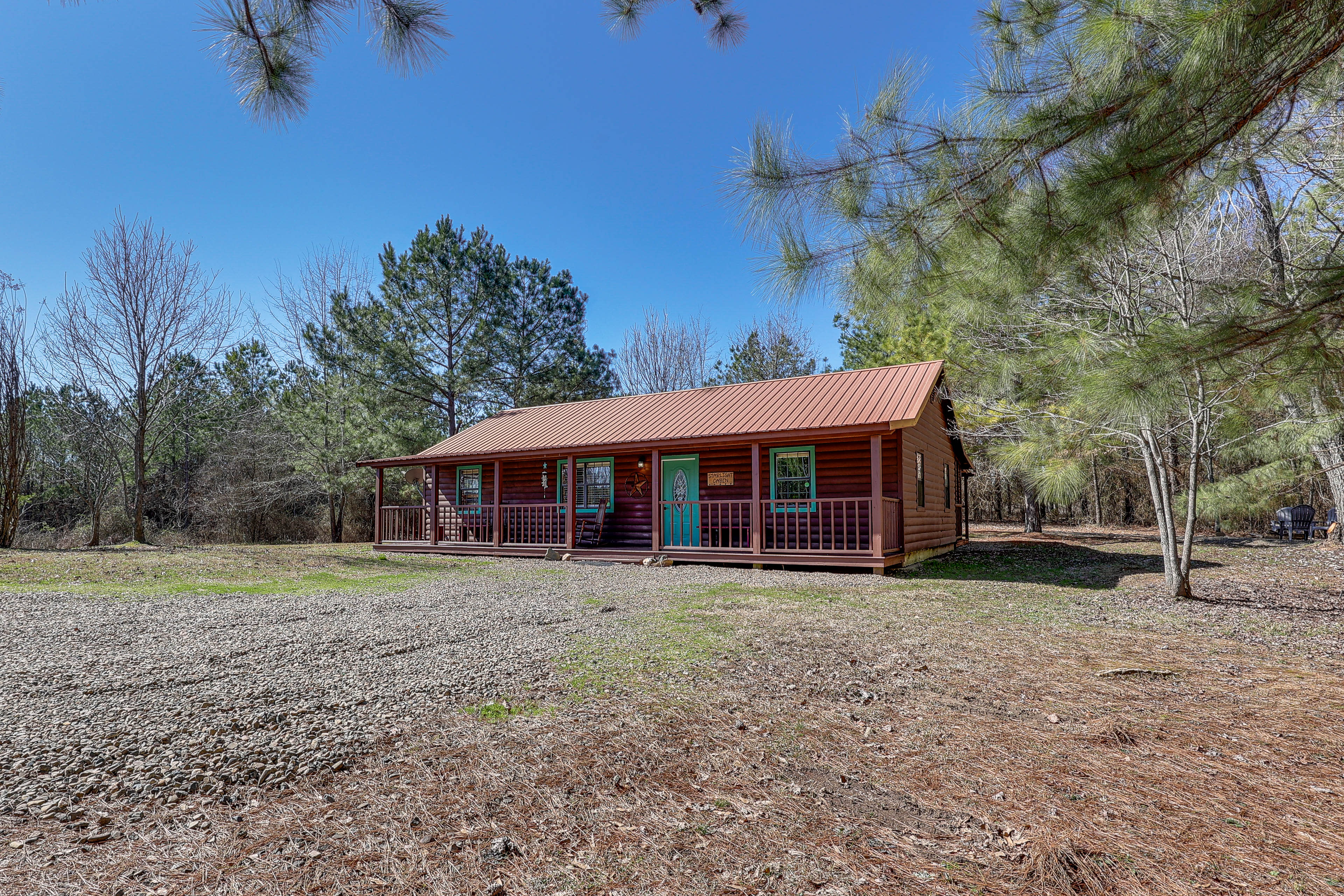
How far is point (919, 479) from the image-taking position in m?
12.8

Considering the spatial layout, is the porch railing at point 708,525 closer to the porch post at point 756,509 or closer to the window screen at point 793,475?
the porch post at point 756,509

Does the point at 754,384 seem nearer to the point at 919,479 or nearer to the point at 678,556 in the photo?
the point at 919,479

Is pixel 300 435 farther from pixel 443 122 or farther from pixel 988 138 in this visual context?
pixel 988 138

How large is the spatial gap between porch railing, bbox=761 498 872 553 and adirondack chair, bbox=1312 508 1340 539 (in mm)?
9273

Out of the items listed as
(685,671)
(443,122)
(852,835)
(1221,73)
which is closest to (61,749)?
(685,671)

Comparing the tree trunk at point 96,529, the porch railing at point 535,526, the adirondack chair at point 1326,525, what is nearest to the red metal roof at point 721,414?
the porch railing at point 535,526

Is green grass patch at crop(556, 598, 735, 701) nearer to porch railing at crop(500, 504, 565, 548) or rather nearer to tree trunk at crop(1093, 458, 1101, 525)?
porch railing at crop(500, 504, 565, 548)

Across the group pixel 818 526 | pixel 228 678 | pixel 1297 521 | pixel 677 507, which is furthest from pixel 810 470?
pixel 1297 521

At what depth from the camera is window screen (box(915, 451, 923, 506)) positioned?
12508 mm

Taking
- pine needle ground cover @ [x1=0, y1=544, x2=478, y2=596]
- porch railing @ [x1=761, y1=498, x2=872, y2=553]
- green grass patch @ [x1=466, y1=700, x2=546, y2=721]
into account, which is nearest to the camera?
green grass patch @ [x1=466, y1=700, x2=546, y2=721]

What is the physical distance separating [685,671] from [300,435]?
21.9m

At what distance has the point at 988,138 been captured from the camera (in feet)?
13.1

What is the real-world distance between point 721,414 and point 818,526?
3.07 metres

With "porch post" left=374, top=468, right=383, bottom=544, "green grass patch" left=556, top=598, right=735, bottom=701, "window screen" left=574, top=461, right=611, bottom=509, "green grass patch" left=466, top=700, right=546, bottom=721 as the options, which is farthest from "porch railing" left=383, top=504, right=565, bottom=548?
"green grass patch" left=466, top=700, right=546, bottom=721
